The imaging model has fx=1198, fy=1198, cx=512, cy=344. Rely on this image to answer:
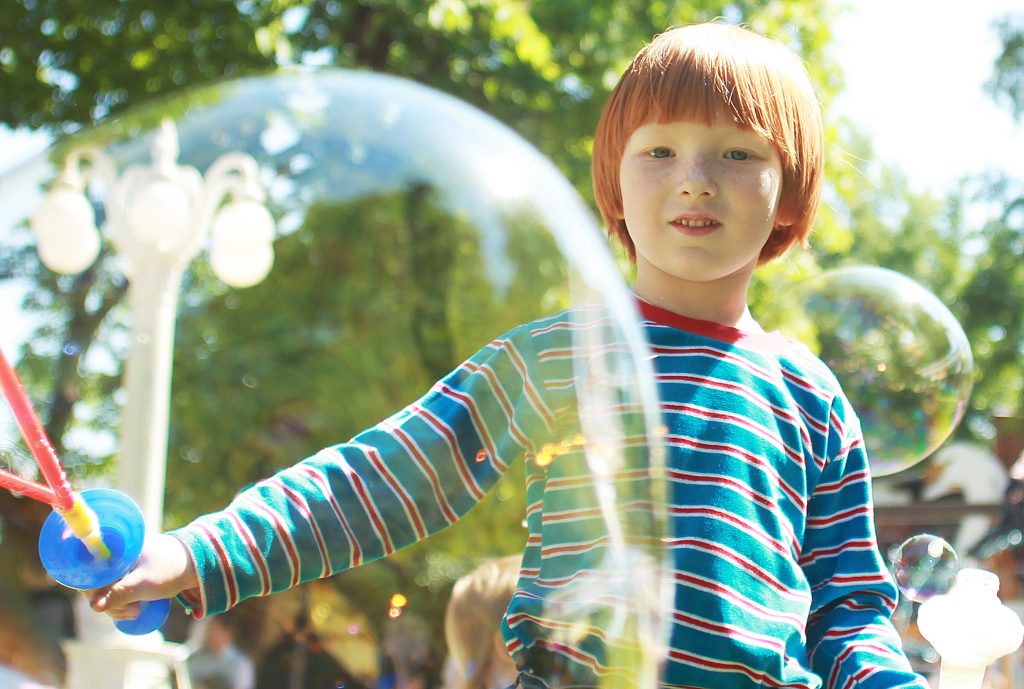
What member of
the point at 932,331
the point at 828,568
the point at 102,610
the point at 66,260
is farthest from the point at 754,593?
the point at 932,331

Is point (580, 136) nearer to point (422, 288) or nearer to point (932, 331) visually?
point (932, 331)

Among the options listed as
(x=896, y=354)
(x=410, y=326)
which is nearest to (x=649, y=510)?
(x=410, y=326)

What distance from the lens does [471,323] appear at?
126 centimetres

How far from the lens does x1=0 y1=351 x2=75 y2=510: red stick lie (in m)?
1.03

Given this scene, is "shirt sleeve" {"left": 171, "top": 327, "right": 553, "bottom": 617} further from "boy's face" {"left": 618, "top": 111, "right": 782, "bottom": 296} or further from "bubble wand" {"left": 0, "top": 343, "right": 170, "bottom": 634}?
"boy's face" {"left": 618, "top": 111, "right": 782, "bottom": 296}

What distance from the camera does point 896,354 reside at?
3.45m

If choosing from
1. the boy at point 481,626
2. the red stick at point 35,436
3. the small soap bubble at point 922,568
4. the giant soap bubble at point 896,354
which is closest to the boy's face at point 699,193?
the boy at point 481,626

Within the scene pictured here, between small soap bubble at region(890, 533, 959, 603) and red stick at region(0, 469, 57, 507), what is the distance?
2133 millimetres

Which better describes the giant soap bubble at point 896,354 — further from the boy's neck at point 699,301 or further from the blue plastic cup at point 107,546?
the blue plastic cup at point 107,546

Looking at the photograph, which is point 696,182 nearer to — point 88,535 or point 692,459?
point 692,459

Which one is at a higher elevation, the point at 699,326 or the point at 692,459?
the point at 699,326

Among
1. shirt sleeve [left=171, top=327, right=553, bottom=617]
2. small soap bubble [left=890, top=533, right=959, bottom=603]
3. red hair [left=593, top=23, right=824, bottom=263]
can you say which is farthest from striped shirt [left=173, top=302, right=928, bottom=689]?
small soap bubble [left=890, top=533, right=959, bottom=603]

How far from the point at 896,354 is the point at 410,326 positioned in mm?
2536

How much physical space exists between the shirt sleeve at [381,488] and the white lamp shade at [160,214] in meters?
0.27
